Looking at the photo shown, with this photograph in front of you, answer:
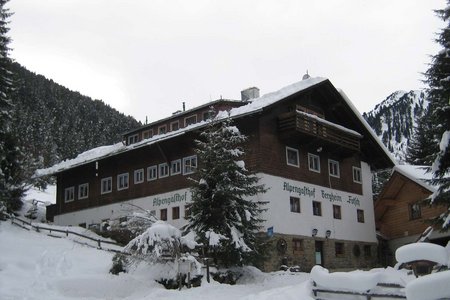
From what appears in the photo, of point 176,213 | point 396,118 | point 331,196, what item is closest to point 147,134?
point 176,213

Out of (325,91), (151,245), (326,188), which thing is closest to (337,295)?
(151,245)

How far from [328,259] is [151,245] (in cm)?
1520

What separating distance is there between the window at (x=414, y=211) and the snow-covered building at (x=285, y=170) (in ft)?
8.09

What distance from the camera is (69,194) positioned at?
41.8m

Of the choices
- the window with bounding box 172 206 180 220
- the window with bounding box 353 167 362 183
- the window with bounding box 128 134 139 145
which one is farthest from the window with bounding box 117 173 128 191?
the window with bounding box 353 167 362 183

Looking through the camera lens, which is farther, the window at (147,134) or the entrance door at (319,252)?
the window at (147,134)

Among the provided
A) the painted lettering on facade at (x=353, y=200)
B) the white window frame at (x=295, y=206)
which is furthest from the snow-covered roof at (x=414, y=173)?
the white window frame at (x=295, y=206)

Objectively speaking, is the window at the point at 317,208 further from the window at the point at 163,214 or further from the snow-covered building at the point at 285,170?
the window at the point at 163,214

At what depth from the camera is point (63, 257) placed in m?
23.2

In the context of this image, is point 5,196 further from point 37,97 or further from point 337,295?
point 37,97

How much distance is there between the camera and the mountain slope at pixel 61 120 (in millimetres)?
77812

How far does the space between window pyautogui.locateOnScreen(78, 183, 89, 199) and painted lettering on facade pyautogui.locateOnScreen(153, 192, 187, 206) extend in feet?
26.2

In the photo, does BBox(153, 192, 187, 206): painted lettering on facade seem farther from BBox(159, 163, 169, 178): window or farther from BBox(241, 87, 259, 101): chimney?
BBox(241, 87, 259, 101): chimney

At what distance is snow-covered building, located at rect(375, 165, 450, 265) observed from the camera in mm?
34750
